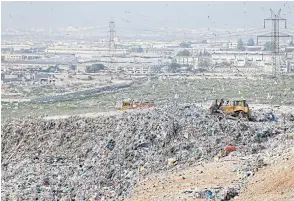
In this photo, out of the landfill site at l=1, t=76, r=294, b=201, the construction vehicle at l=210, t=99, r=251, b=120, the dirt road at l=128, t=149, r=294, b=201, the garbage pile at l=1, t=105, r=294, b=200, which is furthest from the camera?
the construction vehicle at l=210, t=99, r=251, b=120

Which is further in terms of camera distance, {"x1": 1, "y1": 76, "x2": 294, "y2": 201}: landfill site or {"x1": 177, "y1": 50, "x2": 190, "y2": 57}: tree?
{"x1": 177, "y1": 50, "x2": 190, "y2": 57}: tree

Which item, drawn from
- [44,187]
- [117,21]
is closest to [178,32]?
[117,21]

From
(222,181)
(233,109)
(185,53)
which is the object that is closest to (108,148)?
(222,181)

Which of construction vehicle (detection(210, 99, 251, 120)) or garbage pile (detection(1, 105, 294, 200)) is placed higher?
construction vehicle (detection(210, 99, 251, 120))

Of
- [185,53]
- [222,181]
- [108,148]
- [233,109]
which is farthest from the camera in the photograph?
[185,53]

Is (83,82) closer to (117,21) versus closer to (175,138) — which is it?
(175,138)

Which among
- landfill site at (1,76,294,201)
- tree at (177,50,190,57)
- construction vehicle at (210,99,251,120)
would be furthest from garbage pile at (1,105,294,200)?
tree at (177,50,190,57)

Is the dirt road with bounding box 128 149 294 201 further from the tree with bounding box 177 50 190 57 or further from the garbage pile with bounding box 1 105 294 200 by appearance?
the tree with bounding box 177 50 190 57

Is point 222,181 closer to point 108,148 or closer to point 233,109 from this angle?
point 108,148
